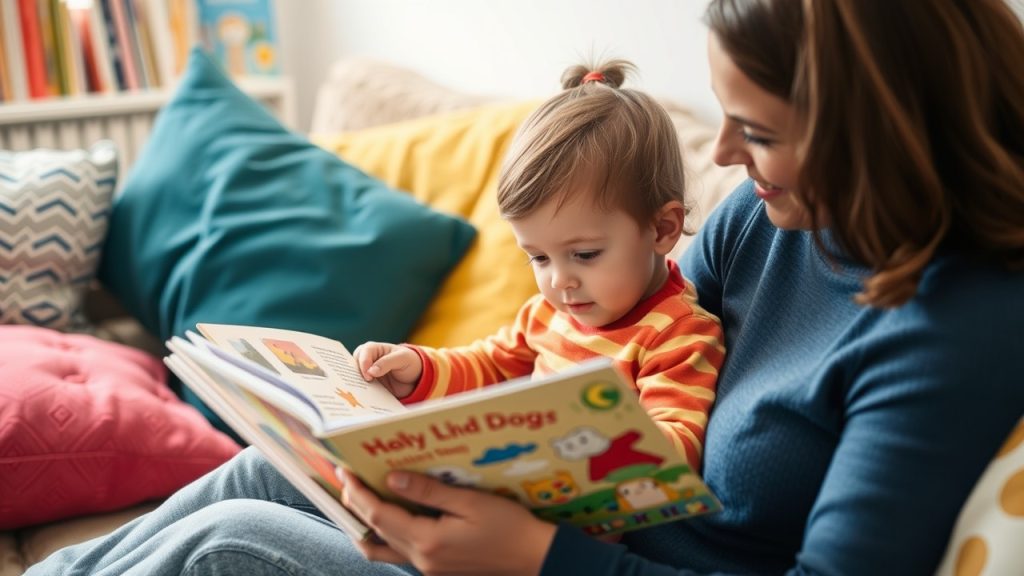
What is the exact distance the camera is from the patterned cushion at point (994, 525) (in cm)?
80

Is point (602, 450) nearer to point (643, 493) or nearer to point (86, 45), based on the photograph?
point (643, 493)

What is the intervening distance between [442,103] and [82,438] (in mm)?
1001

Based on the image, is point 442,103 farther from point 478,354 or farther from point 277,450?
point 277,450

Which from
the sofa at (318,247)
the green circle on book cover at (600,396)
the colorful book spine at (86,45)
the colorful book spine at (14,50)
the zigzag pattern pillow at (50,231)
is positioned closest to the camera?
the green circle on book cover at (600,396)

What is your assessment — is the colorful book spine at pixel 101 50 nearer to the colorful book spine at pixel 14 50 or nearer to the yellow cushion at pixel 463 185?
the colorful book spine at pixel 14 50

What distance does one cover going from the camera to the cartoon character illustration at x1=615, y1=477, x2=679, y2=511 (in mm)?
860

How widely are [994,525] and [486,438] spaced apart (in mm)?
386

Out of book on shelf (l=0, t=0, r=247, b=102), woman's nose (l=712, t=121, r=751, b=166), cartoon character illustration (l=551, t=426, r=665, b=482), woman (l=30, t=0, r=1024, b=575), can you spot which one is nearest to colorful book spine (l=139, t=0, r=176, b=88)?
book on shelf (l=0, t=0, r=247, b=102)

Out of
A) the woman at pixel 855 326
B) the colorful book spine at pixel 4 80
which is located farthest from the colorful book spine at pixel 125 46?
the woman at pixel 855 326

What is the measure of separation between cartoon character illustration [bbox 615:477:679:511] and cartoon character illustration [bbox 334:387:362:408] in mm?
267

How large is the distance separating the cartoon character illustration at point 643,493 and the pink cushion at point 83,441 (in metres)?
0.79

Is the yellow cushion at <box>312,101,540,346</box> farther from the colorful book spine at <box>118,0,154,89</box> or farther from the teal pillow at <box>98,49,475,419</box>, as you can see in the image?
the colorful book spine at <box>118,0,154,89</box>

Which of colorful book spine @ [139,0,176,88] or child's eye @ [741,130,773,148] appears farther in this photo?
colorful book spine @ [139,0,176,88]

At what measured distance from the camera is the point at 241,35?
2.99m
